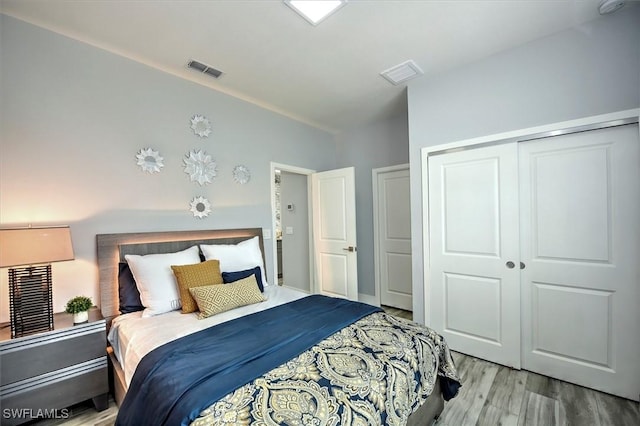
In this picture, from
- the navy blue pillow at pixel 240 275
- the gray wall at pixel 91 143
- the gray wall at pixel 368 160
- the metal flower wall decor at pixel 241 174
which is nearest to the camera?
the gray wall at pixel 91 143

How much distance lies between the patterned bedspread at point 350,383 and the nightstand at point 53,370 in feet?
4.59

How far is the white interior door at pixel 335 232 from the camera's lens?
375cm

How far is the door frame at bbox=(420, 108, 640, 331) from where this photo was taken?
1.96 meters

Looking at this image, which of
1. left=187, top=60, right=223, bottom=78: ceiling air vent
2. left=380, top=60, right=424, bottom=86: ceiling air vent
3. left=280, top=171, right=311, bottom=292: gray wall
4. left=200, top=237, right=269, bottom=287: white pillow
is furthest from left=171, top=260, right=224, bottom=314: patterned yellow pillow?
left=380, top=60, right=424, bottom=86: ceiling air vent

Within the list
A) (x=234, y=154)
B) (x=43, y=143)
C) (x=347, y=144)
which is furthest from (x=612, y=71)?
(x=43, y=143)

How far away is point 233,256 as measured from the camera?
2625 mm

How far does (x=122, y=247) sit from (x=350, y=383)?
2.15 metres

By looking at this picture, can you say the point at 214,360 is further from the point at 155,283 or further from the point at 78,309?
the point at 78,309

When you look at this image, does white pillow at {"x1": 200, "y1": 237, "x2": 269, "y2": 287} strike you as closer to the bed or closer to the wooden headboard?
the wooden headboard

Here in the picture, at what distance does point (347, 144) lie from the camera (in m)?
4.44

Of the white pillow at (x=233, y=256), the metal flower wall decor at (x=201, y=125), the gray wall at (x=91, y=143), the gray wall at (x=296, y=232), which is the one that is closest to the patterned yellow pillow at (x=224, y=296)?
the white pillow at (x=233, y=256)

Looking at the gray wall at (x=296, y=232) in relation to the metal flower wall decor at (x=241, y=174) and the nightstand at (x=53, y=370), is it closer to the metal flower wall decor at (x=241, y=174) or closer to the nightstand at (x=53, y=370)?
the metal flower wall decor at (x=241, y=174)

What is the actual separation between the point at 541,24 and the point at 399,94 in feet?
4.35

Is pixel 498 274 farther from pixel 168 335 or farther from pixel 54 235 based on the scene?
pixel 54 235
